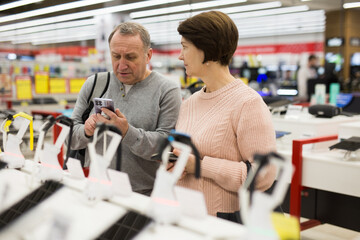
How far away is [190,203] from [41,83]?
7808 mm

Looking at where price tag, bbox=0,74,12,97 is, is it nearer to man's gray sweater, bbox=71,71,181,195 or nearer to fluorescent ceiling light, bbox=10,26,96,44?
man's gray sweater, bbox=71,71,181,195

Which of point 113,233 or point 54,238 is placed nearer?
point 54,238

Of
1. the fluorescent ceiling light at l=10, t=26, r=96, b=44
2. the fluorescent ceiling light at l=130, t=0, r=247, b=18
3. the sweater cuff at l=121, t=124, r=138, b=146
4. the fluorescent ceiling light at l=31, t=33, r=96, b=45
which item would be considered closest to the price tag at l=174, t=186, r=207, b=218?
the sweater cuff at l=121, t=124, r=138, b=146

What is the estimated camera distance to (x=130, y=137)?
5.99 feet

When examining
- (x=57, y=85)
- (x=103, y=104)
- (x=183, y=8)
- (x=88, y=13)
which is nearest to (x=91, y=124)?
(x=103, y=104)

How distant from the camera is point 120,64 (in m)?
1.96

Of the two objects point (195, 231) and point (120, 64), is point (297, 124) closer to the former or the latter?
point (120, 64)

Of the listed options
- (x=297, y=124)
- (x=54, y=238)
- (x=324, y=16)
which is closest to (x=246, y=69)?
(x=324, y=16)

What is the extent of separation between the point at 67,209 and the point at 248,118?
70cm

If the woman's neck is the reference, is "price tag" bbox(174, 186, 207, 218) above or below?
below

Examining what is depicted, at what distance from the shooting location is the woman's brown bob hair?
152 cm

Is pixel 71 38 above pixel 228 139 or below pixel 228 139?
above

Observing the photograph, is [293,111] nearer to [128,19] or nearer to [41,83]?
[128,19]

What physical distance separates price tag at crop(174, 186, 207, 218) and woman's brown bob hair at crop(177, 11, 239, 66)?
0.67 meters
